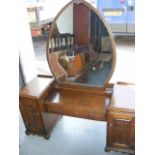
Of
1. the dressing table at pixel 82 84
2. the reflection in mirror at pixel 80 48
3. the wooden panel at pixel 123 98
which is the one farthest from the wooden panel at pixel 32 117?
the wooden panel at pixel 123 98

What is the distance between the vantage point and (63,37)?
5.15 feet

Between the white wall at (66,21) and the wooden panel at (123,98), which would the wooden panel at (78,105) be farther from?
the white wall at (66,21)

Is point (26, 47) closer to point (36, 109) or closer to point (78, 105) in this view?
point (36, 109)

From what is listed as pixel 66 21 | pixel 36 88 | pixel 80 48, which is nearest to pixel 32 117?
pixel 36 88

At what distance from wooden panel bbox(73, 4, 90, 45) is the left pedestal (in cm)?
50

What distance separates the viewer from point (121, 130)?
1.48m

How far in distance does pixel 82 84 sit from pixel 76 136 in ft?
1.75

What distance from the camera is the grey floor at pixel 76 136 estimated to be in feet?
5.57

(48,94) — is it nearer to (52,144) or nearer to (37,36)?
(52,144)

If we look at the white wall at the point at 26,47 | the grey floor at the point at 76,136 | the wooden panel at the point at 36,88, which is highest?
the white wall at the point at 26,47

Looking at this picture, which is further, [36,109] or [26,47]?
[26,47]
